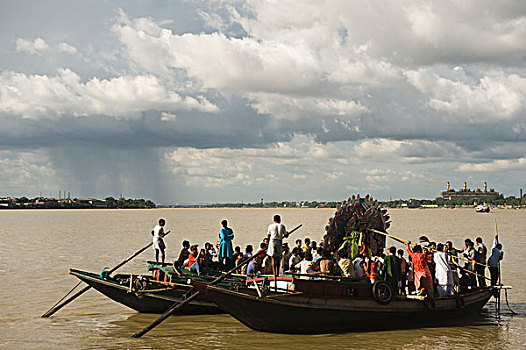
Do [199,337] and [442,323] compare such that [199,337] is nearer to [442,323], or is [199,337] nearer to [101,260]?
[442,323]

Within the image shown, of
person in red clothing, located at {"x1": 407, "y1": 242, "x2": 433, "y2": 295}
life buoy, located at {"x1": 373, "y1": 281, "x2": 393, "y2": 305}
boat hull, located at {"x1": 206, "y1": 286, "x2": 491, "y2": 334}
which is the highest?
person in red clothing, located at {"x1": 407, "y1": 242, "x2": 433, "y2": 295}

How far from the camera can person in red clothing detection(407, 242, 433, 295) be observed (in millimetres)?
14523

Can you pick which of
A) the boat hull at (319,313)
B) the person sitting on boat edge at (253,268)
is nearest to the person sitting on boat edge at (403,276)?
the boat hull at (319,313)

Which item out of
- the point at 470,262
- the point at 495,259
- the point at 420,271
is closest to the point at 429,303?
the point at 420,271

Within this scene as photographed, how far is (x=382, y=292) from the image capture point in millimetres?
14195

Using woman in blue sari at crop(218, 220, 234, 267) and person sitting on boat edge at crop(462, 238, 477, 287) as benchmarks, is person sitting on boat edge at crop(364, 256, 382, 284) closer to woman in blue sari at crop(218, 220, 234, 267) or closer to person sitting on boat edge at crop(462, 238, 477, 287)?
person sitting on boat edge at crop(462, 238, 477, 287)

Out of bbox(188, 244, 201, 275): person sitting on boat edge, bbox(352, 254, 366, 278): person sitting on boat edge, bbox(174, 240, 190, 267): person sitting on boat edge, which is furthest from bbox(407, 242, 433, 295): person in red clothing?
bbox(174, 240, 190, 267): person sitting on boat edge

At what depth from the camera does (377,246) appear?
18.1 meters

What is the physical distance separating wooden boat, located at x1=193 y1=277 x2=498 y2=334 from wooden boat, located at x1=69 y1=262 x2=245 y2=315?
6.59ft

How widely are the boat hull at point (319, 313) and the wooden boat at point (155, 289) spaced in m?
1.99

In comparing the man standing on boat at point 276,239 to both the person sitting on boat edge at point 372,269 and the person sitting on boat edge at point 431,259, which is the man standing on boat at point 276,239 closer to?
the person sitting on boat edge at point 372,269

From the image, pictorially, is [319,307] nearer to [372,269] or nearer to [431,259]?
[372,269]

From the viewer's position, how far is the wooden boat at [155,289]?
15633mm

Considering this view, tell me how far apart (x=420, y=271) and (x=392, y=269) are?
0.78 m
